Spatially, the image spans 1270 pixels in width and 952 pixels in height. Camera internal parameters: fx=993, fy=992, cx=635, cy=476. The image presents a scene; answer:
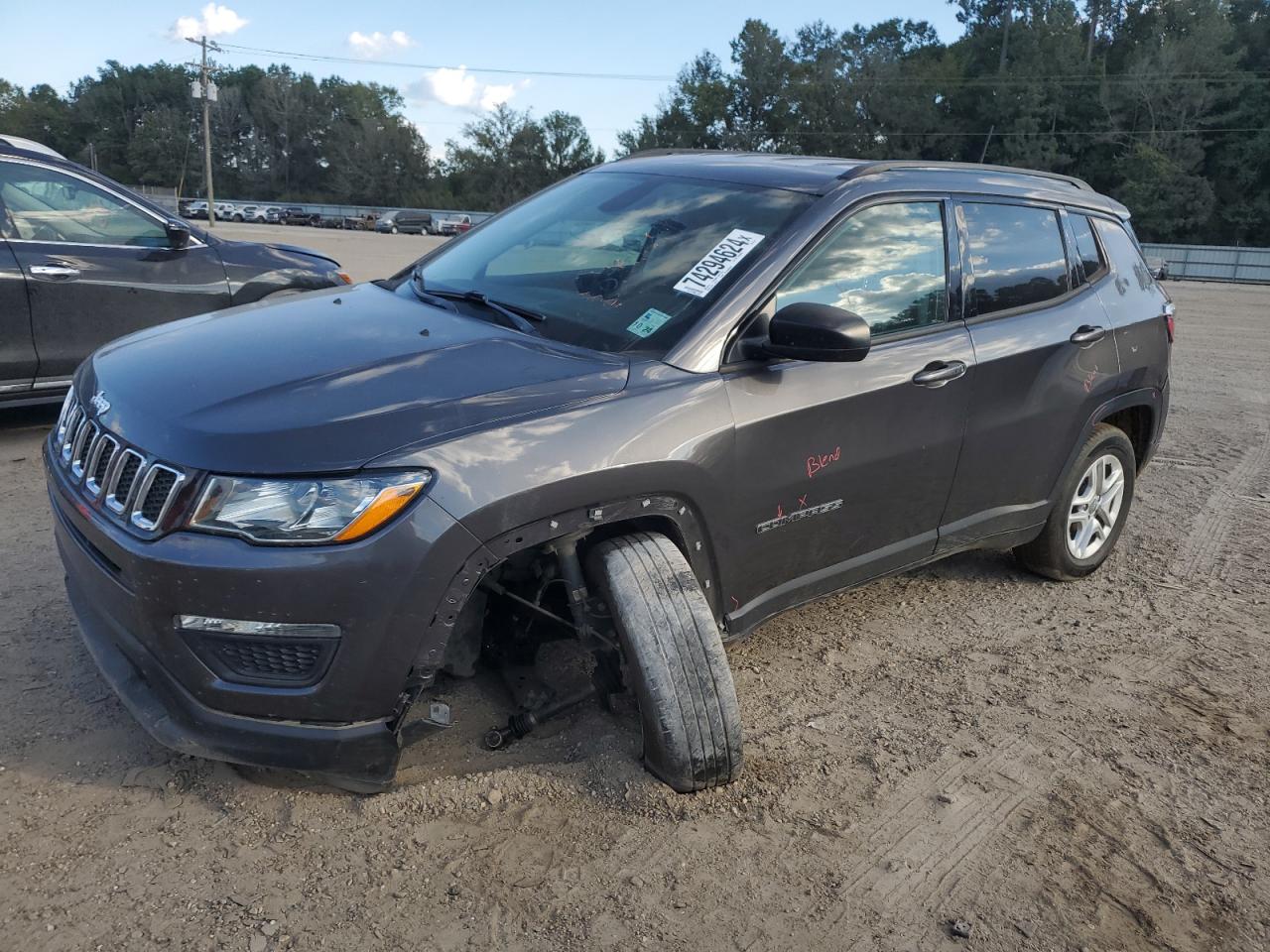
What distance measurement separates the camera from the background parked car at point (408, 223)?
64125mm

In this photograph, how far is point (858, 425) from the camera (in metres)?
3.28

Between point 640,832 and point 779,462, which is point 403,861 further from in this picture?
point 779,462

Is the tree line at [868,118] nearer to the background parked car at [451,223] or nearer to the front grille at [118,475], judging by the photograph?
the background parked car at [451,223]

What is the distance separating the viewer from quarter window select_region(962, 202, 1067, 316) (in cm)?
381

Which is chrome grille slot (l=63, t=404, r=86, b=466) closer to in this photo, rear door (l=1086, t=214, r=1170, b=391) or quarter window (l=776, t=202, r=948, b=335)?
quarter window (l=776, t=202, r=948, b=335)

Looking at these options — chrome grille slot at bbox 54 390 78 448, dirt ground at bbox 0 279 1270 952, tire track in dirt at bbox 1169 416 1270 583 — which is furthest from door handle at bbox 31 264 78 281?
tire track in dirt at bbox 1169 416 1270 583

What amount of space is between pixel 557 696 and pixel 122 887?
4.31 ft

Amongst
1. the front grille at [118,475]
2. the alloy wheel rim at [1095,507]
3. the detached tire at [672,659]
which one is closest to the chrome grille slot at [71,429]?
the front grille at [118,475]

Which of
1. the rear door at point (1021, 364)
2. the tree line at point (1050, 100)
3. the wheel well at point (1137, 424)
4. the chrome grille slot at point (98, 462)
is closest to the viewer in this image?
the chrome grille slot at point (98, 462)

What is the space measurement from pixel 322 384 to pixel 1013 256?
277 centimetres

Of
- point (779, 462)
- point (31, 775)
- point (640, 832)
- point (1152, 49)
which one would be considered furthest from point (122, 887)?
point (1152, 49)

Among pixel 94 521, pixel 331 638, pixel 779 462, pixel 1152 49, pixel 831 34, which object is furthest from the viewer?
pixel 831 34

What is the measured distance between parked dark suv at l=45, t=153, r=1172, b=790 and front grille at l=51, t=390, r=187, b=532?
12 millimetres

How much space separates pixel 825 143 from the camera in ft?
255
